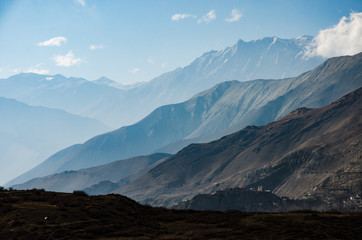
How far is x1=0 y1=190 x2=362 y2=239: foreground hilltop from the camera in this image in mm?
38562

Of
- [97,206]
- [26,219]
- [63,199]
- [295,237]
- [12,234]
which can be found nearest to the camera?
[295,237]

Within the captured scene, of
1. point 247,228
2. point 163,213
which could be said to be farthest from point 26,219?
point 247,228

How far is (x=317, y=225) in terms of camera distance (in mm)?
39500

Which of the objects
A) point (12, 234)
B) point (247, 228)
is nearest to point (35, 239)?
point (12, 234)

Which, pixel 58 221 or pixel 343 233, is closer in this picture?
pixel 343 233

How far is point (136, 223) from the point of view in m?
43.7

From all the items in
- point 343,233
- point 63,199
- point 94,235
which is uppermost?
point 63,199

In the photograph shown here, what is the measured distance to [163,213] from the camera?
50.5 metres

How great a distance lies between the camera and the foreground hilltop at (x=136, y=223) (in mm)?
38562

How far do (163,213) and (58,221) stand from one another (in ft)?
40.6

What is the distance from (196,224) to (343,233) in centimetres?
1296

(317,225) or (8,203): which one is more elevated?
(8,203)

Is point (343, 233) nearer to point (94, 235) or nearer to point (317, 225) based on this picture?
point (317, 225)

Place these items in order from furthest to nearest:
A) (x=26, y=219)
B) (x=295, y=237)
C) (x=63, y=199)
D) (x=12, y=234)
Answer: (x=63, y=199) → (x=26, y=219) → (x=12, y=234) → (x=295, y=237)
